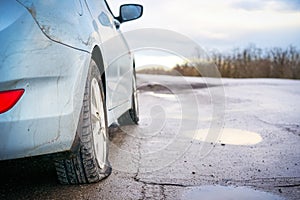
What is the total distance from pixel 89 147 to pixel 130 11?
2288mm

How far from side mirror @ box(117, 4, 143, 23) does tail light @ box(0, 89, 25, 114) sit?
8.41 feet

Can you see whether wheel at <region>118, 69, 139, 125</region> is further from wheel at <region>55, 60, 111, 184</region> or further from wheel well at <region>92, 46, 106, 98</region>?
wheel at <region>55, 60, 111, 184</region>

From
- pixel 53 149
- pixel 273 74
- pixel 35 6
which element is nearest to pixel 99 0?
pixel 35 6

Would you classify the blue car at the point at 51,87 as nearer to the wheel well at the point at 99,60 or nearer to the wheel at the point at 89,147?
the wheel at the point at 89,147

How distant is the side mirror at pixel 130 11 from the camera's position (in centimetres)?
409

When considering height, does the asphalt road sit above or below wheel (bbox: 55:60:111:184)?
below

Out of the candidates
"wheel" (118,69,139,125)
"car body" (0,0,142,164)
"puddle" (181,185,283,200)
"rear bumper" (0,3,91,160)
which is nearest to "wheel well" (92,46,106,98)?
"car body" (0,0,142,164)

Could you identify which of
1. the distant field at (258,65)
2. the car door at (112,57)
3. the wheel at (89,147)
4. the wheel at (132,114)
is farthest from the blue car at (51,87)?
the distant field at (258,65)

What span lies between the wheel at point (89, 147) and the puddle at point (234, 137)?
161 cm

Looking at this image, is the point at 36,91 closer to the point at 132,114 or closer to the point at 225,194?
the point at 225,194

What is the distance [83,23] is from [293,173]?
1.75 meters

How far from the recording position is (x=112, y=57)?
3.12 metres

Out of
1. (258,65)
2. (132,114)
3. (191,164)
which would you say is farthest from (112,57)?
(258,65)

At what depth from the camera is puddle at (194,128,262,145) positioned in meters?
3.78
